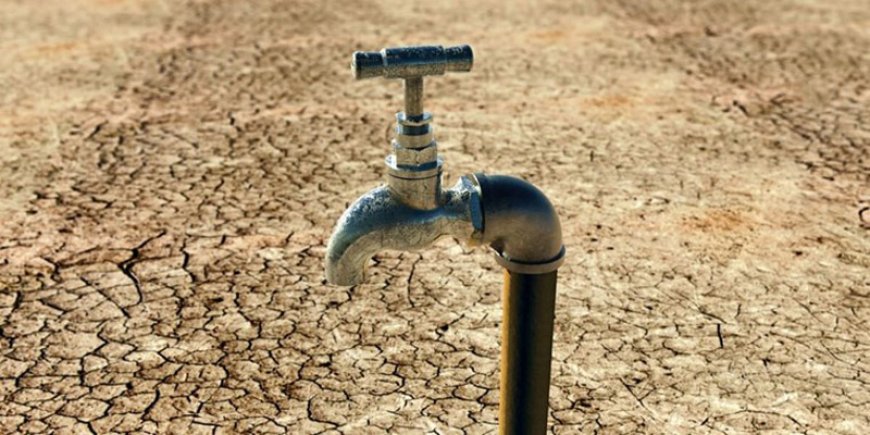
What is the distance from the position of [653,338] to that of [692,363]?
0.19m

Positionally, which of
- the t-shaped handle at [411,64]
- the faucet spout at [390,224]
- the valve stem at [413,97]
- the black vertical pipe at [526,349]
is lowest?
the black vertical pipe at [526,349]

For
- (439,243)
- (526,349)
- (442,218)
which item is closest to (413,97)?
(442,218)

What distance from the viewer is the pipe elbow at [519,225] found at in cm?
219

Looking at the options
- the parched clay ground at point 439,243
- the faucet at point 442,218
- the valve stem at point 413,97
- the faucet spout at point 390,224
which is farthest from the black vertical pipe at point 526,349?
the parched clay ground at point 439,243

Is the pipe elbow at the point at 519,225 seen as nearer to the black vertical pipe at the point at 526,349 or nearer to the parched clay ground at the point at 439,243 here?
the black vertical pipe at the point at 526,349

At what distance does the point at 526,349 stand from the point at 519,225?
0.30m

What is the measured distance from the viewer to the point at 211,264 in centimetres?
418

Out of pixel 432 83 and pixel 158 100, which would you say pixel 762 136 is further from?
pixel 158 100

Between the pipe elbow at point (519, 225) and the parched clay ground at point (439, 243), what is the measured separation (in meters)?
1.07

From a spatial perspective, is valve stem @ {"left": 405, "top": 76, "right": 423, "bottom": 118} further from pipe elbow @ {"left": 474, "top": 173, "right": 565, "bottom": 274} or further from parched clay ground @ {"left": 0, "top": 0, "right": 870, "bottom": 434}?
parched clay ground @ {"left": 0, "top": 0, "right": 870, "bottom": 434}

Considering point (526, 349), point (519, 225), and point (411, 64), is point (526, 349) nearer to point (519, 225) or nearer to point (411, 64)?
point (519, 225)

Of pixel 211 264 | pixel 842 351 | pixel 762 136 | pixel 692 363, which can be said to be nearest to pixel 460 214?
pixel 692 363

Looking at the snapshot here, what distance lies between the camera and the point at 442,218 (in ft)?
7.23

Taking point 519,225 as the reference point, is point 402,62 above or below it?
above
